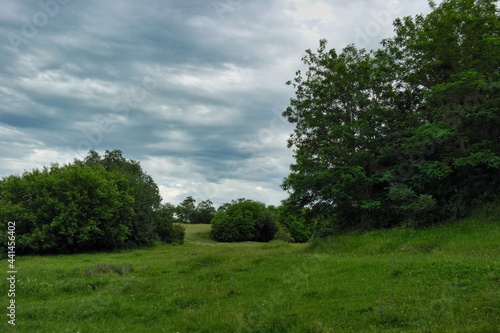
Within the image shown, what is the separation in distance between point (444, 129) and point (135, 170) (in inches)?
2350

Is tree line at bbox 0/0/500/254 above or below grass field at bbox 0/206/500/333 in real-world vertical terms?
above

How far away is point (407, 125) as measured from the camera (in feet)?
87.8

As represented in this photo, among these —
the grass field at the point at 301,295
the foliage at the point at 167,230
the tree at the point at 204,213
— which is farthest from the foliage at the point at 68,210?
the tree at the point at 204,213

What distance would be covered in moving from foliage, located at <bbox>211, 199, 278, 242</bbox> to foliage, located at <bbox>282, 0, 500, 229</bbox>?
148 ft

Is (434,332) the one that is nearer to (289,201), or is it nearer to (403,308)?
(403,308)

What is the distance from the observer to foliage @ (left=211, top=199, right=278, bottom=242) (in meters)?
74.7

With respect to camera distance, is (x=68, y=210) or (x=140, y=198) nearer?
(x=68, y=210)

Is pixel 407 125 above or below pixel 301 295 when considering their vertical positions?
above

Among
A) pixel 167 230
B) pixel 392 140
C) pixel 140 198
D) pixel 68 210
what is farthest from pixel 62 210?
pixel 392 140

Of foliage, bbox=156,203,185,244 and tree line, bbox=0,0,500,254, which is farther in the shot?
foliage, bbox=156,203,185,244

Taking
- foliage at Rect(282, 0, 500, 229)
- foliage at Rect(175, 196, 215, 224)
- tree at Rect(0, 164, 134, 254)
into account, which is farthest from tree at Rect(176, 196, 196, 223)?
foliage at Rect(282, 0, 500, 229)

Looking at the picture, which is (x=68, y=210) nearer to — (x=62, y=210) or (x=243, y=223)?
(x=62, y=210)

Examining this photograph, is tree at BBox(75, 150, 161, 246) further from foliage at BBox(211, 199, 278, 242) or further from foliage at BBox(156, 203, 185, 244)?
foliage at BBox(211, 199, 278, 242)

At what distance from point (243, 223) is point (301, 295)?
65542 mm
